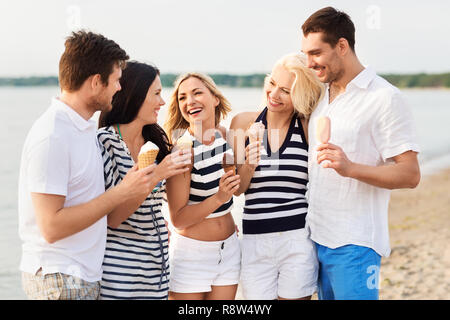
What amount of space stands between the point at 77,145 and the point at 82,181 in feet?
0.69

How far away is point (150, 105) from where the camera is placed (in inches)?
148

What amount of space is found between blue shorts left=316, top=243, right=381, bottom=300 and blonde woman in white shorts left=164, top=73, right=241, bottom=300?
2.41ft

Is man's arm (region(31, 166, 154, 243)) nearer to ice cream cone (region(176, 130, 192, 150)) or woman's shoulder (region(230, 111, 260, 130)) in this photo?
ice cream cone (region(176, 130, 192, 150))

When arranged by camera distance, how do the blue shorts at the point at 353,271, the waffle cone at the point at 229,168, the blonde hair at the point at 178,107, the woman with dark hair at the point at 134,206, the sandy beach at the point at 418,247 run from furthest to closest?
the sandy beach at the point at 418,247 → the blonde hair at the point at 178,107 → the waffle cone at the point at 229,168 → the blue shorts at the point at 353,271 → the woman with dark hair at the point at 134,206

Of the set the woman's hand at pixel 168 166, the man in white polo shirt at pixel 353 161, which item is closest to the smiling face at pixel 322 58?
the man in white polo shirt at pixel 353 161

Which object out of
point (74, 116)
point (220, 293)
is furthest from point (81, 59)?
point (220, 293)

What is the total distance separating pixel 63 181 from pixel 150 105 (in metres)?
1.06

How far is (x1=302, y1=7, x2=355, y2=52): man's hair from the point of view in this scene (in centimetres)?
377

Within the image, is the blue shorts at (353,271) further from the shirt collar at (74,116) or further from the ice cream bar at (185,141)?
the shirt collar at (74,116)

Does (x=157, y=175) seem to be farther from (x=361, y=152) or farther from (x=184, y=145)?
(x=361, y=152)

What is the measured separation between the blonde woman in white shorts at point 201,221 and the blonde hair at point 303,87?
631 millimetres

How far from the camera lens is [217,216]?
4.04 m

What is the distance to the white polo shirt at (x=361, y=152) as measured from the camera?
358 cm

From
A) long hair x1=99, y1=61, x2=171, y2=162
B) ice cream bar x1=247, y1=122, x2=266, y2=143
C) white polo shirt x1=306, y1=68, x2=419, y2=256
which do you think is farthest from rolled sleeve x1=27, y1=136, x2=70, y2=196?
white polo shirt x1=306, y1=68, x2=419, y2=256
